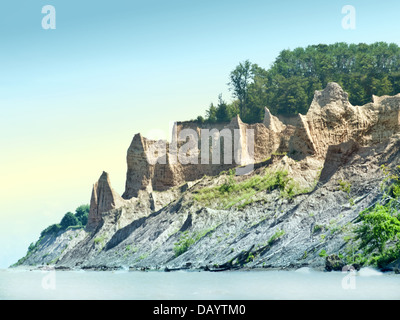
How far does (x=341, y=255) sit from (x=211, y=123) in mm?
59342

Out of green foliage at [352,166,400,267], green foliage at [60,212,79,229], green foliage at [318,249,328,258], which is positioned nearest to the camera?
green foliage at [352,166,400,267]

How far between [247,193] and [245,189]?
5.08 ft

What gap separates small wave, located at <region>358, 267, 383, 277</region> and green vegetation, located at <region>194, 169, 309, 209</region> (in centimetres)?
2360

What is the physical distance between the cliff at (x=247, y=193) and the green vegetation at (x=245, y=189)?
0.51 feet

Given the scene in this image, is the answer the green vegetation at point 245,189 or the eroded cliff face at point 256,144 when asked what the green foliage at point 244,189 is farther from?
the eroded cliff face at point 256,144

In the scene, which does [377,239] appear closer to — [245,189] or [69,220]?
[245,189]

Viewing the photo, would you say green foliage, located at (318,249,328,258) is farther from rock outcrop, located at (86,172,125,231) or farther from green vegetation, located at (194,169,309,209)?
rock outcrop, located at (86,172,125,231)

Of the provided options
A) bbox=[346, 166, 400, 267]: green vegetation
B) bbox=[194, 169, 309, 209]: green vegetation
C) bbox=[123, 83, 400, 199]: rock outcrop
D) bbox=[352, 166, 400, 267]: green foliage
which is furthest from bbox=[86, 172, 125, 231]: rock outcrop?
bbox=[352, 166, 400, 267]: green foliage

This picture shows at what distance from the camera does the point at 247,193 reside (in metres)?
94.0

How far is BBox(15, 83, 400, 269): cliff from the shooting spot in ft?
249

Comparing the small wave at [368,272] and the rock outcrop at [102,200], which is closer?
the small wave at [368,272]

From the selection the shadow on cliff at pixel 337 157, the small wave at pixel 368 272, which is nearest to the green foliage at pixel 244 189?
the shadow on cliff at pixel 337 157

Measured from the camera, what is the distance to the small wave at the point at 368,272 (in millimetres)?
59894

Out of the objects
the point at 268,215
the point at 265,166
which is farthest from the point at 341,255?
the point at 265,166
